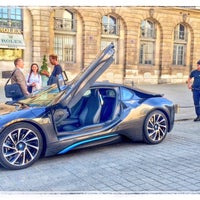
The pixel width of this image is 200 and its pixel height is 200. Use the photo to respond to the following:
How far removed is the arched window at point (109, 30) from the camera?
2200cm

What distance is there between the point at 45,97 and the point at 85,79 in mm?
811

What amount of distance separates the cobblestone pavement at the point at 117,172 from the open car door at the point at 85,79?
948 millimetres

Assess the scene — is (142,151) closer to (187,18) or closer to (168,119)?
(168,119)

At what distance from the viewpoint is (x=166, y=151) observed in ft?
16.0

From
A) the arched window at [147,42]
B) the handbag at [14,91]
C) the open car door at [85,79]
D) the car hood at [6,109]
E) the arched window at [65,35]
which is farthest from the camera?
the arched window at [147,42]

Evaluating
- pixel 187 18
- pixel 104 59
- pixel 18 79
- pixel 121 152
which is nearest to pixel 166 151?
pixel 121 152

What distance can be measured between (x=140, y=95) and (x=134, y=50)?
1829 centimetres

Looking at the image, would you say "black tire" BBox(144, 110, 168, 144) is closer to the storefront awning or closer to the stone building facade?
the stone building facade

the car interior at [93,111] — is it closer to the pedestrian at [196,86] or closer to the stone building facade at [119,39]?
the pedestrian at [196,86]

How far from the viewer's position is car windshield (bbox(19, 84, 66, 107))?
446 centimetres

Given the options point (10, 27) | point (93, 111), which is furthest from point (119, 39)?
point (93, 111)

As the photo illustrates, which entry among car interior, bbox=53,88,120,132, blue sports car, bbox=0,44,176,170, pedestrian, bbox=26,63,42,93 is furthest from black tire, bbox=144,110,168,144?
pedestrian, bbox=26,63,42,93

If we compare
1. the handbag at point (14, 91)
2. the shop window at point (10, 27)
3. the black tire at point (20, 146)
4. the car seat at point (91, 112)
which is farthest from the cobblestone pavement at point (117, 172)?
the shop window at point (10, 27)

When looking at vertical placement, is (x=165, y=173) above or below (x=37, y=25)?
below
